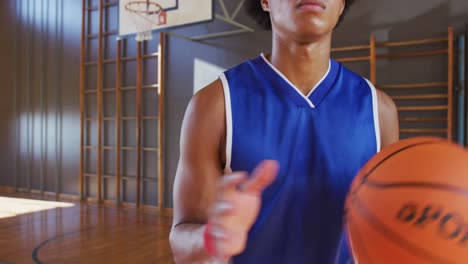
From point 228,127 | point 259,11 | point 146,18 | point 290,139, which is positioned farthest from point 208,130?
point 146,18

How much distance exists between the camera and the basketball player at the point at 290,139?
3.30 ft

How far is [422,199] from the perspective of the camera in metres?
0.71

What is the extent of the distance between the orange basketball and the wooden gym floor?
2.91 m

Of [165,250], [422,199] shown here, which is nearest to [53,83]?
[165,250]

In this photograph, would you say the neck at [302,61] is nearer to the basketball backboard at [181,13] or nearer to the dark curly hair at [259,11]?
the dark curly hair at [259,11]

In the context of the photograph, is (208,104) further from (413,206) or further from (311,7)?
(413,206)

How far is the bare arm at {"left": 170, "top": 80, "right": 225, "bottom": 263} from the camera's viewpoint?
970mm

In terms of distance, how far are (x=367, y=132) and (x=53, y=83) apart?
6637mm

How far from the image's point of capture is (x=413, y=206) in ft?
2.33

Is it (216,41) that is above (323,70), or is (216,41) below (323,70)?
above

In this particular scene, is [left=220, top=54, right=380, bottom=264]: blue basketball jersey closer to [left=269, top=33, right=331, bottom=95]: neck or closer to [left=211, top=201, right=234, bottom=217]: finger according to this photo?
[left=269, top=33, right=331, bottom=95]: neck

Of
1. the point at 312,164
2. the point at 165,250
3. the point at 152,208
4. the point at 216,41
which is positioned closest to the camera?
the point at 312,164

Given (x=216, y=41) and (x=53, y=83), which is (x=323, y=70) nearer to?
(x=216, y=41)

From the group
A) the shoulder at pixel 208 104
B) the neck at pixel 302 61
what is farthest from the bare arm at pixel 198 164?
the neck at pixel 302 61
